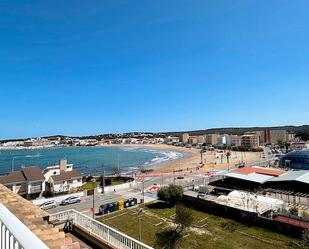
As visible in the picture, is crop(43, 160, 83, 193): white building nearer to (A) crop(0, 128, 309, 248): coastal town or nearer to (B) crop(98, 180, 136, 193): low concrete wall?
(A) crop(0, 128, 309, 248): coastal town

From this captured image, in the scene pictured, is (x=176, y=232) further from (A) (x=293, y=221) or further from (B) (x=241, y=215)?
(A) (x=293, y=221)

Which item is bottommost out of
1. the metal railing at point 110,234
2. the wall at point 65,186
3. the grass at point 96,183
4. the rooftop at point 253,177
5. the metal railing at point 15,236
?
the grass at point 96,183

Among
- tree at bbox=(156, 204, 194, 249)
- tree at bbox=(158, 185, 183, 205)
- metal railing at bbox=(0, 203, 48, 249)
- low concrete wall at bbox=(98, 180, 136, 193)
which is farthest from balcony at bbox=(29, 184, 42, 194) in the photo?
metal railing at bbox=(0, 203, 48, 249)

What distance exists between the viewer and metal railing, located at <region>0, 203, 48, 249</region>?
1890 millimetres

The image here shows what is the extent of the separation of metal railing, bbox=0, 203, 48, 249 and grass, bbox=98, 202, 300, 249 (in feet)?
76.3

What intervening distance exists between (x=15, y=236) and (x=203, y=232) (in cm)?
2680

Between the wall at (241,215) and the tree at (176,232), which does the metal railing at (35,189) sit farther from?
the tree at (176,232)

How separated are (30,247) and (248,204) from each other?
1382 inches

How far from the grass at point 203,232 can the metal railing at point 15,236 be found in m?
23.3

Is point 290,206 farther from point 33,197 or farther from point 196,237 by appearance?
point 33,197

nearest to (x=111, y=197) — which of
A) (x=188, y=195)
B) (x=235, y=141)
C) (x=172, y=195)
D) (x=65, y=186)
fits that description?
(x=65, y=186)

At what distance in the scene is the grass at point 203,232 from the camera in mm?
24109

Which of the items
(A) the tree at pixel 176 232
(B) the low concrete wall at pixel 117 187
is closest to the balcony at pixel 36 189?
(B) the low concrete wall at pixel 117 187

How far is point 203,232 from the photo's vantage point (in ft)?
88.1
